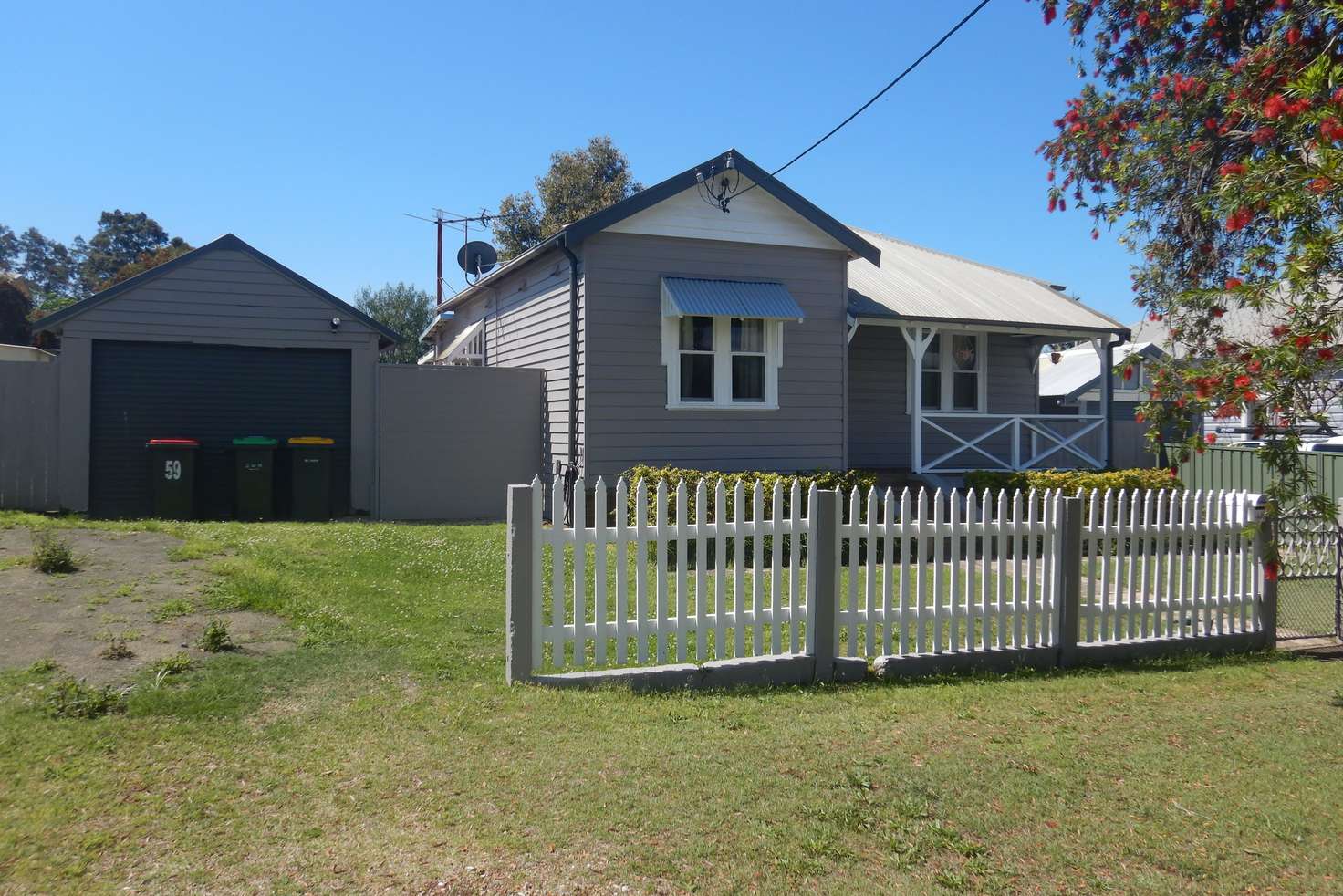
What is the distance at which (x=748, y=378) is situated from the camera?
48.4ft

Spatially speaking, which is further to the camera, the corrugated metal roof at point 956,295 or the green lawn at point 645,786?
the corrugated metal roof at point 956,295

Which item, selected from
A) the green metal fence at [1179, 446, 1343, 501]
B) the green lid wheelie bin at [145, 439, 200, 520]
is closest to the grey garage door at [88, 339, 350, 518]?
the green lid wheelie bin at [145, 439, 200, 520]

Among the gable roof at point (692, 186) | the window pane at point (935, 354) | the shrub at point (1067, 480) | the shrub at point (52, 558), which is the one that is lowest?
the shrub at point (52, 558)

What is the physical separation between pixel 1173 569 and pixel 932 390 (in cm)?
1026

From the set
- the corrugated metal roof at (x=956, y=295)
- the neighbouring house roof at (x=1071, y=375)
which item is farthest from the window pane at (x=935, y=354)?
the neighbouring house roof at (x=1071, y=375)

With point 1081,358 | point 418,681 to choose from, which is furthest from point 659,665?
point 1081,358

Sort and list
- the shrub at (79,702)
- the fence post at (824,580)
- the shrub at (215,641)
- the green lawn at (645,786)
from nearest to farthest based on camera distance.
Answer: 1. the green lawn at (645,786)
2. the shrub at (79,702)
3. the shrub at (215,641)
4. the fence post at (824,580)

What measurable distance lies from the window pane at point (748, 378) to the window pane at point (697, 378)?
0.37 meters

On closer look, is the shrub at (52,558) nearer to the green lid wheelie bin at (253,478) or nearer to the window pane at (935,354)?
the green lid wheelie bin at (253,478)

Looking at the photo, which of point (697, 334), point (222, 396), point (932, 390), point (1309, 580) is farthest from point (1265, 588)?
point (222, 396)

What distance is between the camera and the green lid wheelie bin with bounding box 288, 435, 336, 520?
13734mm

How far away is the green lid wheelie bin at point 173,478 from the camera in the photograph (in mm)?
13211

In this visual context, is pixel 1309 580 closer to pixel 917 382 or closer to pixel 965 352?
pixel 917 382

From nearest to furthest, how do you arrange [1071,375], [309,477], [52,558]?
1. [52,558]
2. [309,477]
3. [1071,375]
